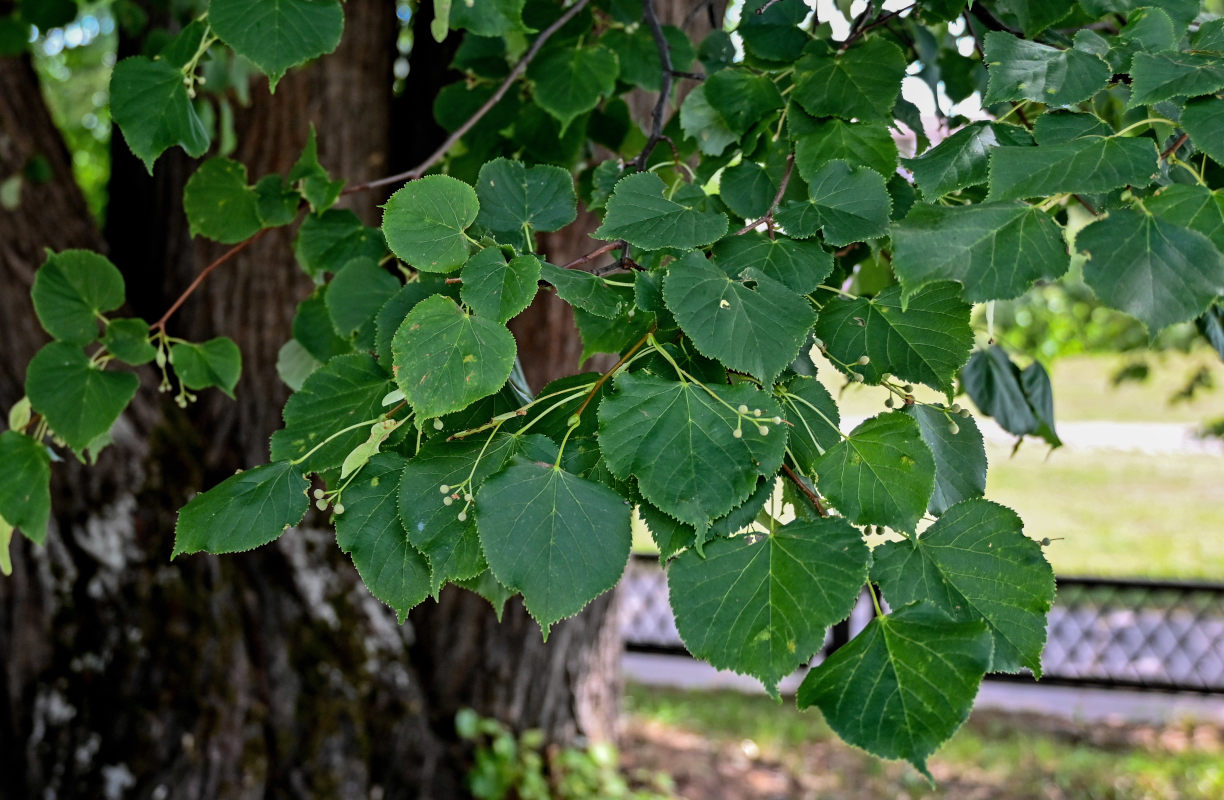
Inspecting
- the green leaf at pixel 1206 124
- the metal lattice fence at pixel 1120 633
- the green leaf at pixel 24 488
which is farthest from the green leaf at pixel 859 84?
the metal lattice fence at pixel 1120 633

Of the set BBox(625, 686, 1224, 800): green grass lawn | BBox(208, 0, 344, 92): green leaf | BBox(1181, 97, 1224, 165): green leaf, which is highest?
BBox(208, 0, 344, 92): green leaf

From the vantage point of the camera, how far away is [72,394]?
1.31 metres

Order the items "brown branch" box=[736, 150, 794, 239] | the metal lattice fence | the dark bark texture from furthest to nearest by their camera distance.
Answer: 1. the metal lattice fence
2. the dark bark texture
3. "brown branch" box=[736, 150, 794, 239]

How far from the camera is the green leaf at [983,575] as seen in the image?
30.7 inches

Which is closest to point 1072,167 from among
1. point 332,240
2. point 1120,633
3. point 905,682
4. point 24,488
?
point 905,682

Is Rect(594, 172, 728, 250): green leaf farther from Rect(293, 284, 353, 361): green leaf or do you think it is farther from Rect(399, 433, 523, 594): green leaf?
Rect(293, 284, 353, 361): green leaf

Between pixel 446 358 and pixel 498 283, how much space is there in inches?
3.3

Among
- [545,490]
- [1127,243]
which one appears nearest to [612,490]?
[545,490]

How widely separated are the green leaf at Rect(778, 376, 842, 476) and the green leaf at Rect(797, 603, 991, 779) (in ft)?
0.51

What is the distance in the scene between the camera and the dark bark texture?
227cm

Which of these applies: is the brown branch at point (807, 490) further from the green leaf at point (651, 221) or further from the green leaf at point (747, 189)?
the green leaf at point (747, 189)

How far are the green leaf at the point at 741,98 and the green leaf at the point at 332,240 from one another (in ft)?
1.65

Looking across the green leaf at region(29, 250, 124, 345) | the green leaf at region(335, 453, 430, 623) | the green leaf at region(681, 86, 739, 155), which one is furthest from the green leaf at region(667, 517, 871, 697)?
the green leaf at region(29, 250, 124, 345)

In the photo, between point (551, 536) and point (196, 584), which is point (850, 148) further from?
point (196, 584)
